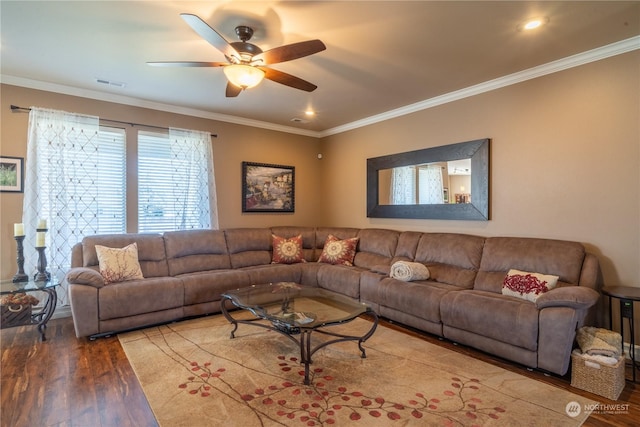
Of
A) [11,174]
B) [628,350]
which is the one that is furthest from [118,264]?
[628,350]

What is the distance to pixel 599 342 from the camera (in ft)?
8.01

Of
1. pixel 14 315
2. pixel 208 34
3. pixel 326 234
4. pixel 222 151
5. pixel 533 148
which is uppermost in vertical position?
pixel 208 34

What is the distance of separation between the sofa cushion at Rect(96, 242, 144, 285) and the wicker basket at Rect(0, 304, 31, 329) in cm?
79

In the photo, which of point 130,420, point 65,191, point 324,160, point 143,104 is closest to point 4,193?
point 65,191

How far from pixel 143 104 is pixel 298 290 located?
10.7 ft

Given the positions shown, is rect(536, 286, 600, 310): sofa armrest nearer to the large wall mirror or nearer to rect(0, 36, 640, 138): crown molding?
the large wall mirror

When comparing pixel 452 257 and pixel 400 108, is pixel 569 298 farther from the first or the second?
pixel 400 108

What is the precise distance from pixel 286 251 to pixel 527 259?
3.07 m

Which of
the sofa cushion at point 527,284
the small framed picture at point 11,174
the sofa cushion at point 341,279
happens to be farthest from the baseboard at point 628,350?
the small framed picture at point 11,174

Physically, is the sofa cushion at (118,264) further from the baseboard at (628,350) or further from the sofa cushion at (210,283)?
the baseboard at (628,350)

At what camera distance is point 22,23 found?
254 centimetres

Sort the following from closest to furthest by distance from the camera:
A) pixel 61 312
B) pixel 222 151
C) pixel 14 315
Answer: pixel 14 315, pixel 61 312, pixel 222 151

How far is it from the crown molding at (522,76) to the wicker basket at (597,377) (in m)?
2.54

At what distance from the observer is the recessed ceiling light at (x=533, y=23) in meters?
2.46
